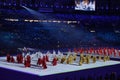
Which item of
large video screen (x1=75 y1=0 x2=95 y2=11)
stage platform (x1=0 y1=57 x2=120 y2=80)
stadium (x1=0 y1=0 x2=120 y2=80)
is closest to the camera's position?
stage platform (x1=0 y1=57 x2=120 y2=80)

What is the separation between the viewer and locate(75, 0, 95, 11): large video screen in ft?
75.6

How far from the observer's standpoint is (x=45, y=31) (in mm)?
23078

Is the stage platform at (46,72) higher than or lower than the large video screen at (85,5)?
lower

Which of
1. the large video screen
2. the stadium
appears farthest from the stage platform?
the large video screen

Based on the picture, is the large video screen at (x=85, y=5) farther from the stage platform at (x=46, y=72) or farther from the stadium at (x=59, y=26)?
the stage platform at (x=46, y=72)

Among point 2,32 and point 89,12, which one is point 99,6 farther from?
point 2,32

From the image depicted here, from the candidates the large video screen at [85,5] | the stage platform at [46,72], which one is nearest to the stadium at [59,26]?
the large video screen at [85,5]

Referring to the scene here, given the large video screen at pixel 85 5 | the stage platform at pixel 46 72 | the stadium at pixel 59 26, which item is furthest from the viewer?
the large video screen at pixel 85 5

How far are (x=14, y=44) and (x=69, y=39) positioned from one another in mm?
5262

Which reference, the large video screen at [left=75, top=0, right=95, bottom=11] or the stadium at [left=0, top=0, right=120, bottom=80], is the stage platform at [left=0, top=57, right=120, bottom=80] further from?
the large video screen at [left=75, top=0, right=95, bottom=11]

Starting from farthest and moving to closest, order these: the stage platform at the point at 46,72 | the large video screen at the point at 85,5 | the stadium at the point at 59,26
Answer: the large video screen at the point at 85,5
the stadium at the point at 59,26
the stage platform at the point at 46,72

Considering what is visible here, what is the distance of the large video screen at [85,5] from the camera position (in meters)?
23.0

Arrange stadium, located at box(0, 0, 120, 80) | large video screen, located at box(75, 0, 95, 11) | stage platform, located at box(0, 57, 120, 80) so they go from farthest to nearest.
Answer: large video screen, located at box(75, 0, 95, 11), stadium, located at box(0, 0, 120, 80), stage platform, located at box(0, 57, 120, 80)

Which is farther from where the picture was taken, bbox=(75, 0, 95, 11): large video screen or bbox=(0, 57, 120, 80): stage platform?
bbox=(75, 0, 95, 11): large video screen
